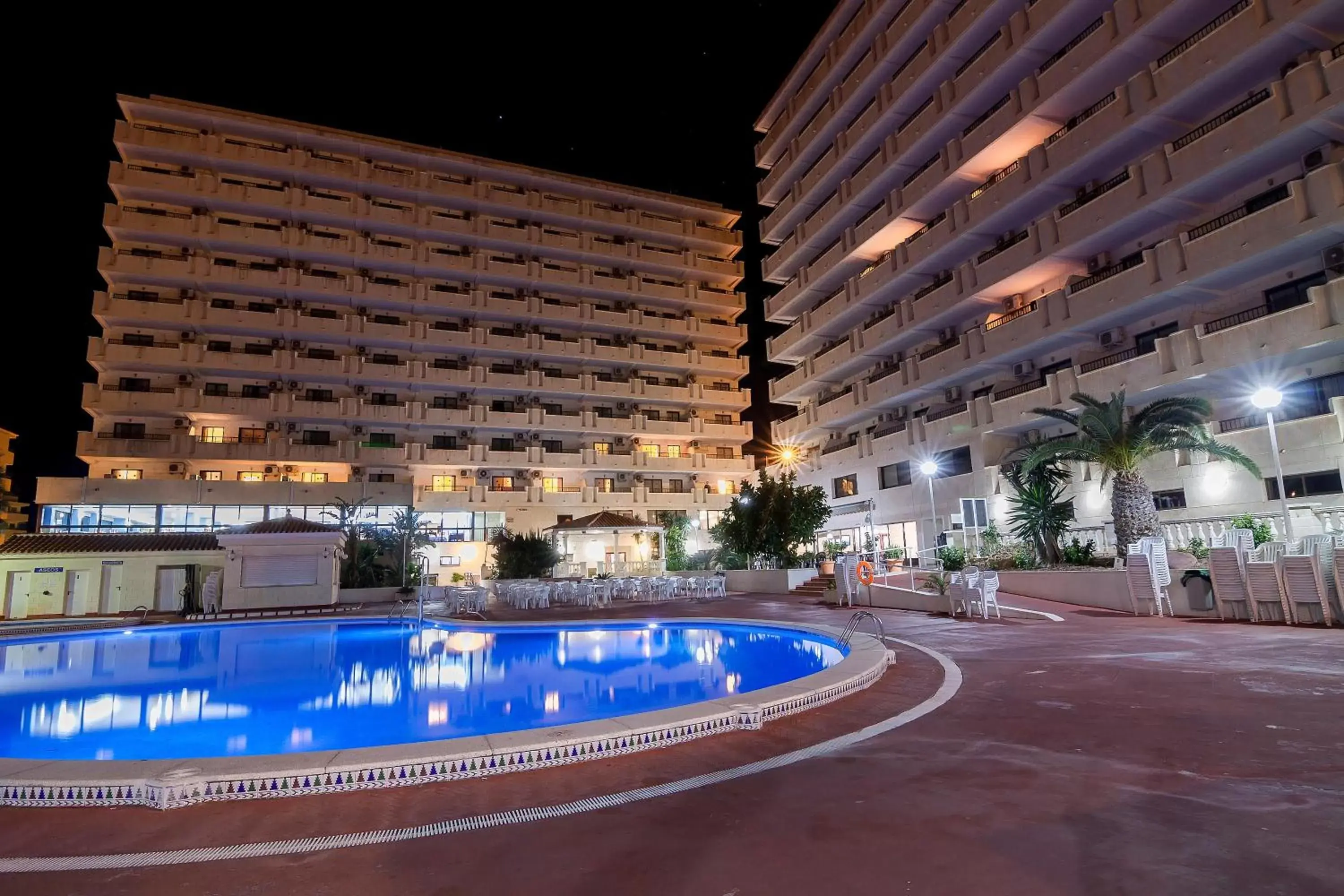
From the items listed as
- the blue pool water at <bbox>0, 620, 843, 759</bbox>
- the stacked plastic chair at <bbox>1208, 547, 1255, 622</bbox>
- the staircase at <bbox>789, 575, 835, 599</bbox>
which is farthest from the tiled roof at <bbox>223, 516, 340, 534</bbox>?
the stacked plastic chair at <bbox>1208, 547, 1255, 622</bbox>

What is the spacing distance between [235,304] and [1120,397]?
4155 cm

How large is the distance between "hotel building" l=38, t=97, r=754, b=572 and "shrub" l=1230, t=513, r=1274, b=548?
2609cm

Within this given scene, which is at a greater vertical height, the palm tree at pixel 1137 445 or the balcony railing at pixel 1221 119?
the balcony railing at pixel 1221 119

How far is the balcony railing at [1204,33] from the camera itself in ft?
61.6

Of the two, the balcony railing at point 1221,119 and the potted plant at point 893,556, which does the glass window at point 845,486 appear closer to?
the potted plant at point 893,556

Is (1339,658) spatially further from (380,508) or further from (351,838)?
(380,508)

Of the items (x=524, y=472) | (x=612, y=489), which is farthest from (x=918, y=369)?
(x=524, y=472)

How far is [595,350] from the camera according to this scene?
44.8m

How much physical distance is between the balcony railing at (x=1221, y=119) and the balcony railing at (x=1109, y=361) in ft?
19.8

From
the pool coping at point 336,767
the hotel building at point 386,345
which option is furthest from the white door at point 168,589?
the pool coping at point 336,767

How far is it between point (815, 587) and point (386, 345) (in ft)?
96.2

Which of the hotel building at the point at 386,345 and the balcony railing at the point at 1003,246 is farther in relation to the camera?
the hotel building at the point at 386,345

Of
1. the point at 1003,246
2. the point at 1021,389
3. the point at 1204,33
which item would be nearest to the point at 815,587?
the point at 1021,389

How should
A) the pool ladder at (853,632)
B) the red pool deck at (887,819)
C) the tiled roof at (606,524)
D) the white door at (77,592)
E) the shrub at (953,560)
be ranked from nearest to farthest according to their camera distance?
the red pool deck at (887,819)
the pool ladder at (853,632)
the shrub at (953,560)
the white door at (77,592)
the tiled roof at (606,524)
